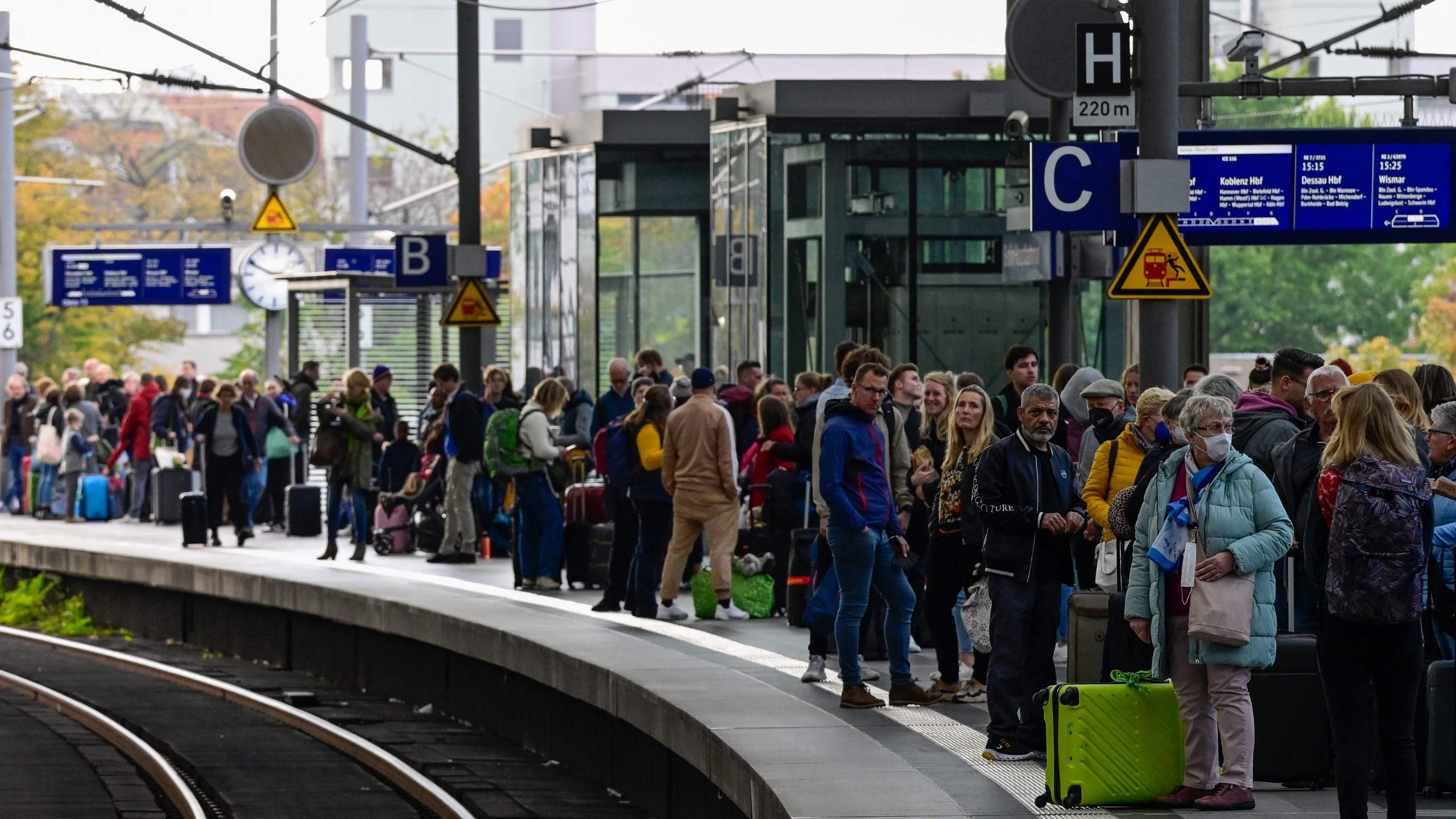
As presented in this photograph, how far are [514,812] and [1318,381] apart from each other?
535cm

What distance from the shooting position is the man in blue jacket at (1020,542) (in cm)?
1009

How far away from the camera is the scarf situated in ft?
29.2

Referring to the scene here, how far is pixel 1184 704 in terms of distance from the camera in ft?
29.8

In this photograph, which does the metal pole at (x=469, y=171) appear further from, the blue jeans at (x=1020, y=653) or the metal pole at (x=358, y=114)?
the metal pole at (x=358, y=114)

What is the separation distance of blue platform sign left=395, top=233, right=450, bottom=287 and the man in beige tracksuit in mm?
7397

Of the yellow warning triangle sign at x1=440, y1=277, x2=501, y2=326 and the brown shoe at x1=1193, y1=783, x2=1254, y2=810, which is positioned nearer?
the brown shoe at x1=1193, y1=783, x2=1254, y2=810

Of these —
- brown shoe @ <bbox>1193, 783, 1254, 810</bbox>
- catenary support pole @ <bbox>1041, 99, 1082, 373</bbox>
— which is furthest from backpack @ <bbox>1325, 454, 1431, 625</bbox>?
catenary support pole @ <bbox>1041, 99, 1082, 373</bbox>

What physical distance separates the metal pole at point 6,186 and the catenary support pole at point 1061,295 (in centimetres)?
2051

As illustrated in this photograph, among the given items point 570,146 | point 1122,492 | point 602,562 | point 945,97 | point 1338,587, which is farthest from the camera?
point 570,146

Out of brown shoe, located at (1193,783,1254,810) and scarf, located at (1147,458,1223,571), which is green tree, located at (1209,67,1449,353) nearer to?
scarf, located at (1147,458,1223,571)

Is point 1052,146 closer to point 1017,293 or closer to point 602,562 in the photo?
point 602,562

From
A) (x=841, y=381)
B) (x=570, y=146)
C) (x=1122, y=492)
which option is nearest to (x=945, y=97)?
(x=570, y=146)

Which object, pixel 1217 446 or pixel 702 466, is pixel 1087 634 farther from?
pixel 702 466

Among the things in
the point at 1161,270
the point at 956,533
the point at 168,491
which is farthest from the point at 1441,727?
the point at 168,491
